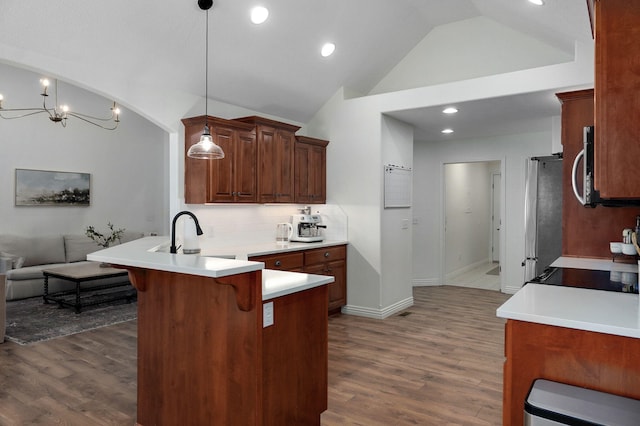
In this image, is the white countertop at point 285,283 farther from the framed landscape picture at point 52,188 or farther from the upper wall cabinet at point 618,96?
the framed landscape picture at point 52,188

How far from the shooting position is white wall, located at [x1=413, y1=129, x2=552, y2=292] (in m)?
6.36

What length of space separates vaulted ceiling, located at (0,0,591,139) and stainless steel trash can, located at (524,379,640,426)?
263 cm

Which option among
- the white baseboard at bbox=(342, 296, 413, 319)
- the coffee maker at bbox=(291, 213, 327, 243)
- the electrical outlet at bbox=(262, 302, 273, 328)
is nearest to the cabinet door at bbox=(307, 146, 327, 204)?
the coffee maker at bbox=(291, 213, 327, 243)

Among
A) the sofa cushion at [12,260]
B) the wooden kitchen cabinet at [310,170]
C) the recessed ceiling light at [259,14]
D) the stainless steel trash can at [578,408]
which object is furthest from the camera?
the sofa cushion at [12,260]

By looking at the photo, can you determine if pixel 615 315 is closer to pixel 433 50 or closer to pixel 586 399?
pixel 586 399

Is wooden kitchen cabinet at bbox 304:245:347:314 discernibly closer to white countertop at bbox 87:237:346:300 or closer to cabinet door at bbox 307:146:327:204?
cabinet door at bbox 307:146:327:204

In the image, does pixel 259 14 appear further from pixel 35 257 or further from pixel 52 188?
pixel 35 257

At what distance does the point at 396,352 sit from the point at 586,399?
2.48 metres

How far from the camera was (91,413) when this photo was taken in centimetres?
277

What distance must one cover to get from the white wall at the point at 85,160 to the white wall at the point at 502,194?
16.3 feet

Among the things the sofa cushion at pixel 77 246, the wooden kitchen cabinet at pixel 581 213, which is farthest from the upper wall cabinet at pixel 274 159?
the sofa cushion at pixel 77 246

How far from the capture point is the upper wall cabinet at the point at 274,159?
181 inches

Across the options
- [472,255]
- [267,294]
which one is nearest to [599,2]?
[267,294]

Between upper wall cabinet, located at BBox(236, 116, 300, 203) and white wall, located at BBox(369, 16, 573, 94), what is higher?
white wall, located at BBox(369, 16, 573, 94)
